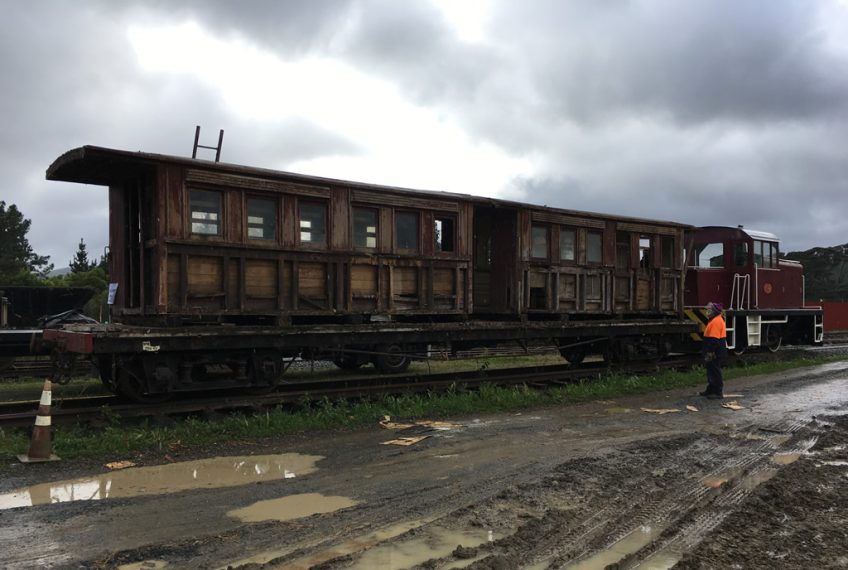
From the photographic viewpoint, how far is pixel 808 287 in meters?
38.6

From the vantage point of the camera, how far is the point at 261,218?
8648 mm

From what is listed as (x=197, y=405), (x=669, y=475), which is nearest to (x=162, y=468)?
(x=197, y=405)

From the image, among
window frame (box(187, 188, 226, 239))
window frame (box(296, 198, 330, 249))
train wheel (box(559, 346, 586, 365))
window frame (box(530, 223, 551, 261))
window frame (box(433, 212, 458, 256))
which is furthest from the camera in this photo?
train wheel (box(559, 346, 586, 365))

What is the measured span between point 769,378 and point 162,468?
12015 millimetres

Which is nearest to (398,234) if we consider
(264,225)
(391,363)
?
(264,225)

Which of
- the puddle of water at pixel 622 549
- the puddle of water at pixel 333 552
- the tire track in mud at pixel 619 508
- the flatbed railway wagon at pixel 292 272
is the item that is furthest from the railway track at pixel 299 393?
the puddle of water at pixel 622 549

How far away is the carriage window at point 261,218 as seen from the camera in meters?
8.57

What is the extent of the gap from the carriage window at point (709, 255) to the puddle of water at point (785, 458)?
450 inches

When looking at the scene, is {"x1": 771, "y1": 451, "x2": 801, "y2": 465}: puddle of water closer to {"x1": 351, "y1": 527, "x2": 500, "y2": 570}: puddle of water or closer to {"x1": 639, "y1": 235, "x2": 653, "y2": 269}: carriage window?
{"x1": 351, "y1": 527, "x2": 500, "y2": 570}: puddle of water

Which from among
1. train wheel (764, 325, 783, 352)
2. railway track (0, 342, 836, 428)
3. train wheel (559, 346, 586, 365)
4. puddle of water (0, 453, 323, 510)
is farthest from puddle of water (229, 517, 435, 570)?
train wheel (764, 325, 783, 352)

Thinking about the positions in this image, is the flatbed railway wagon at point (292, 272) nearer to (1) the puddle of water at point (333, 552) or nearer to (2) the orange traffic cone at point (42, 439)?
(2) the orange traffic cone at point (42, 439)

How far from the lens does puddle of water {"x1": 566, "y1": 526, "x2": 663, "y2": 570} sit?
3.97 metres

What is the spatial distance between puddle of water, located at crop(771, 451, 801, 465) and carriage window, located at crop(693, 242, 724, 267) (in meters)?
11.4

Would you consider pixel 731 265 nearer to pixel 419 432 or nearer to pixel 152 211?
pixel 419 432
